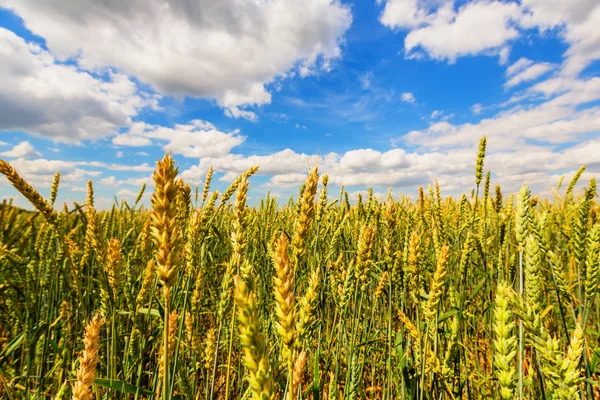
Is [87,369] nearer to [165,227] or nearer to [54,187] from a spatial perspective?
[165,227]

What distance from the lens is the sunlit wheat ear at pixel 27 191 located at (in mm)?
1219

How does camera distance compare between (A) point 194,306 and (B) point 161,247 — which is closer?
(B) point 161,247

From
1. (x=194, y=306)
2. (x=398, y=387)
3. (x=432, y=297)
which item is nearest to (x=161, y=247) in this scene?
(x=432, y=297)

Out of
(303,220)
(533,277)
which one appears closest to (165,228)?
(303,220)

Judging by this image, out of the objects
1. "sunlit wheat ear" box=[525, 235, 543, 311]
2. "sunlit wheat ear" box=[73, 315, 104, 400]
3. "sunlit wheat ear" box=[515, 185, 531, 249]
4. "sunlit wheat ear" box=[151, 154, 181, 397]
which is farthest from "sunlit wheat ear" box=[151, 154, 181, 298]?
"sunlit wheat ear" box=[515, 185, 531, 249]

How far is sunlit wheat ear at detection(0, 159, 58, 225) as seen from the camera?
48.0 inches

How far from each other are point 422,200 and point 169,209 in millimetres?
3072

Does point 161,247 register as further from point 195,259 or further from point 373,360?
point 373,360

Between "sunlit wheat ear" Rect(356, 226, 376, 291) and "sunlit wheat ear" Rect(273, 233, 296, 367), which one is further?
"sunlit wheat ear" Rect(356, 226, 376, 291)

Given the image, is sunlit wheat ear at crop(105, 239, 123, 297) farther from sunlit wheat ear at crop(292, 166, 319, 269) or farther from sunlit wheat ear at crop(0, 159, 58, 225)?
sunlit wheat ear at crop(292, 166, 319, 269)

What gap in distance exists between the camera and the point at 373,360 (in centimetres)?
227

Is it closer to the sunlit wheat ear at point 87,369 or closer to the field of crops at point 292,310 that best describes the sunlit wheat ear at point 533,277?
the field of crops at point 292,310

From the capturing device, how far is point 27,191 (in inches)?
48.9

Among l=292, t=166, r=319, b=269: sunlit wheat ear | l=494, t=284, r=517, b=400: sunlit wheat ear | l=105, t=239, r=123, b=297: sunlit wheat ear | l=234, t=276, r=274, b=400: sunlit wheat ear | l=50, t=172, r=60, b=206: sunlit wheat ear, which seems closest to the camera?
l=234, t=276, r=274, b=400: sunlit wheat ear
